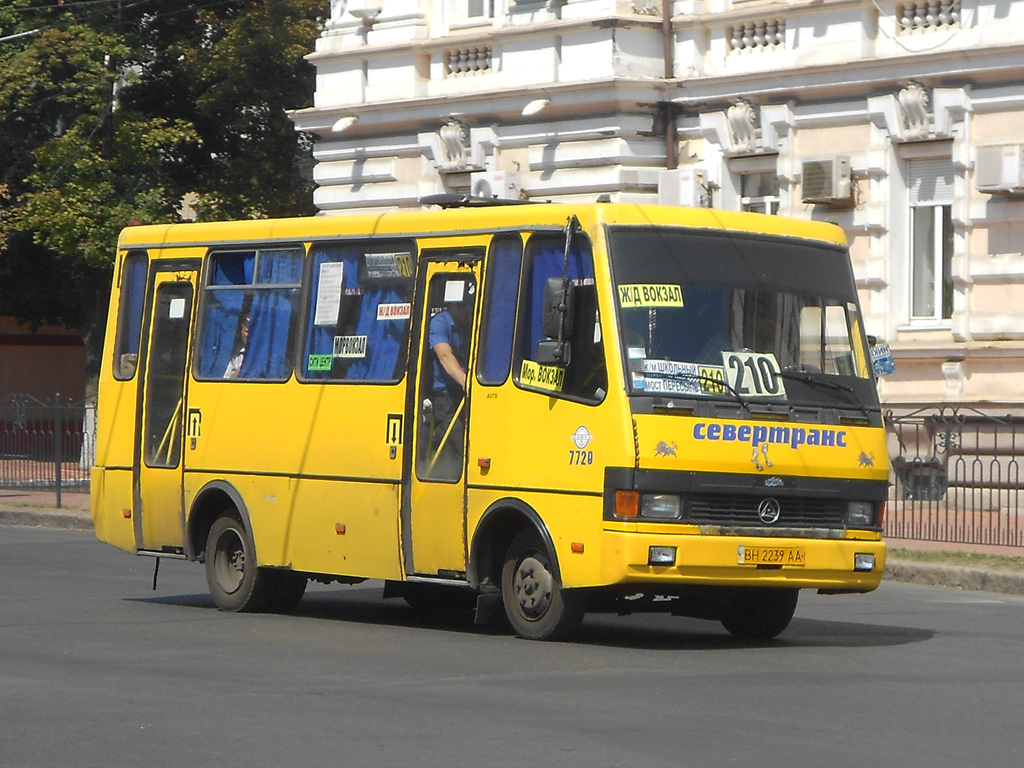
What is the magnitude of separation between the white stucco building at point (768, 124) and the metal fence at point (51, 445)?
5313mm

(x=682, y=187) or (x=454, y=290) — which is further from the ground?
(x=682, y=187)

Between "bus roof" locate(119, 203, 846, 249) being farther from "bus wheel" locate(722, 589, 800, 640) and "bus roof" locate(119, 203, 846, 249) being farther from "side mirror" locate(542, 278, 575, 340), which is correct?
"bus wheel" locate(722, 589, 800, 640)

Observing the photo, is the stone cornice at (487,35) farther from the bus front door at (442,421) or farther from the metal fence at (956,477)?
the bus front door at (442,421)

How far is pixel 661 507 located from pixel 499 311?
69.1 inches

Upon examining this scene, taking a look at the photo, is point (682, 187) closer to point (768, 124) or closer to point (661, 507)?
point (768, 124)

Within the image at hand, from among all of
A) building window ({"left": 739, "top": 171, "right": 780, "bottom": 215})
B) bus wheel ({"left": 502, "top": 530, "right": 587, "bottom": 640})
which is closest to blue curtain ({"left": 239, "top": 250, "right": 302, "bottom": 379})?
bus wheel ({"left": 502, "top": 530, "right": 587, "bottom": 640})

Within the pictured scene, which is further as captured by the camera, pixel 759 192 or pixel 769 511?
pixel 759 192

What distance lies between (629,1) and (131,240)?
11.3m

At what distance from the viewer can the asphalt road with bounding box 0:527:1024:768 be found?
8141mm

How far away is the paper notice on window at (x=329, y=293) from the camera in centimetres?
1368

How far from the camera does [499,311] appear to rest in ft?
40.9

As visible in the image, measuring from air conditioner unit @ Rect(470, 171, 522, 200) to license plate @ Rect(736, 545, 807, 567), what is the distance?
48.4ft

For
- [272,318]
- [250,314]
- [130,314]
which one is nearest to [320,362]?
[272,318]

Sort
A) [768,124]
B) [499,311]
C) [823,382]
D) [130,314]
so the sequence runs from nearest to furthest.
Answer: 1. [823,382]
2. [499,311]
3. [130,314]
4. [768,124]
